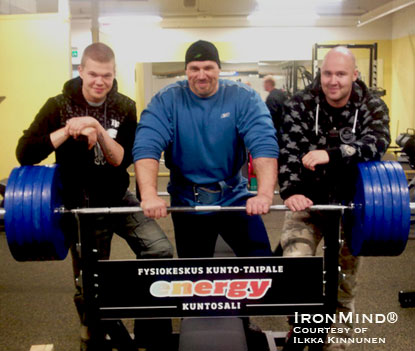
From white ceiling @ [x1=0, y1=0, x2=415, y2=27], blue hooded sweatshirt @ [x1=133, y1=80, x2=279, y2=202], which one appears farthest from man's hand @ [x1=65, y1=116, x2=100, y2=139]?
white ceiling @ [x1=0, y1=0, x2=415, y2=27]

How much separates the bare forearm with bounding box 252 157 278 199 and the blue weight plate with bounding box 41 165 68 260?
895mm

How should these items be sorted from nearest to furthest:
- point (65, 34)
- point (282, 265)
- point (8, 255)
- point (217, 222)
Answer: point (282, 265) → point (217, 222) → point (8, 255) → point (65, 34)

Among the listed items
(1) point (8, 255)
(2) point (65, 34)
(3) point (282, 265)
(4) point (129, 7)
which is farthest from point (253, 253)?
(4) point (129, 7)

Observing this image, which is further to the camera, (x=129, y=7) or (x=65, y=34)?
(x=129, y=7)

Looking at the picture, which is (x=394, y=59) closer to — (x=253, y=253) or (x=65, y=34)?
(x=65, y=34)

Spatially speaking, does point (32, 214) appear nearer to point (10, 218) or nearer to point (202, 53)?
point (10, 218)

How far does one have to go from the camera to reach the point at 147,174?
83.5 inches

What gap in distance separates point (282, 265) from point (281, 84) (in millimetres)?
8400

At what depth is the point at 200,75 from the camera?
7.21 ft

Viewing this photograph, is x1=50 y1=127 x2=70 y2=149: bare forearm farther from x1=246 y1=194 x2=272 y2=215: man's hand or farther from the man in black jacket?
x1=246 y1=194 x2=272 y2=215: man's hand

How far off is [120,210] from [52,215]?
276mm

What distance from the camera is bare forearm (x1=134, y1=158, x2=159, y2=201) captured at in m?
2.08

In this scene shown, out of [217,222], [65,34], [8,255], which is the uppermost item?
[65,34]

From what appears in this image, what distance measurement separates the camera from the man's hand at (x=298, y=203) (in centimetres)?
201
